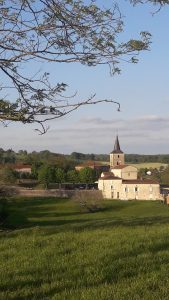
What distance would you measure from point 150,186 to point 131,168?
18.8 meters

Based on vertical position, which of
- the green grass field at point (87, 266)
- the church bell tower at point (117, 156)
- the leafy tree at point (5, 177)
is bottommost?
the green grass field at point (87, 266)

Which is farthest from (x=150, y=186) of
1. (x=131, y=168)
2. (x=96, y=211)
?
(x=96, y=211)

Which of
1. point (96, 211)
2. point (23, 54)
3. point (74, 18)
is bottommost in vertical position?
point (96, 211)

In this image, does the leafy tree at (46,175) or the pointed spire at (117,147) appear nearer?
the leafy tree at (46,175)

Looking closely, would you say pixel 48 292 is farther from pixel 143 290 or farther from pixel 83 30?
pixel 83 30

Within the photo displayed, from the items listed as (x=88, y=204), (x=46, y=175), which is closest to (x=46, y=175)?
(x=46, y=175)

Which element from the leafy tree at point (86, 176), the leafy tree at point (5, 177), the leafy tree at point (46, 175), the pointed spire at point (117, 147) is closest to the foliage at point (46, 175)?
the leafy tree at point (46, 175)

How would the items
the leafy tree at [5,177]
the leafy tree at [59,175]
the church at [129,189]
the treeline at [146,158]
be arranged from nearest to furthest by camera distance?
the leafy tree at [5,177]
the church at [129,189]
the leafy tree at [59,175]
the treeline at [146,158]

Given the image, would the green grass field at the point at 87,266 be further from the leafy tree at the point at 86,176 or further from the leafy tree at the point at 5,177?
the leafy tree at the point at 86,176

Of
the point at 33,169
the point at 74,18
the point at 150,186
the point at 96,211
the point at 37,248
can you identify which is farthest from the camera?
the point at 33,169

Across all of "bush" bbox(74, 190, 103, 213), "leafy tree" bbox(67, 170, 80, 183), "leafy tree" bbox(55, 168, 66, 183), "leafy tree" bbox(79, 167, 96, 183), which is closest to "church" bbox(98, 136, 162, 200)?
"leafy tree" bbox(55, 168, 66, 183)

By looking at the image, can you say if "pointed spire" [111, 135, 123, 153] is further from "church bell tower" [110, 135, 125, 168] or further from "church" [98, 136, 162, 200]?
"church" [98, 136, 162, 200]

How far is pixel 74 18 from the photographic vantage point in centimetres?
517

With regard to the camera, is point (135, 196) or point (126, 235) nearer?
point (126, 235)
